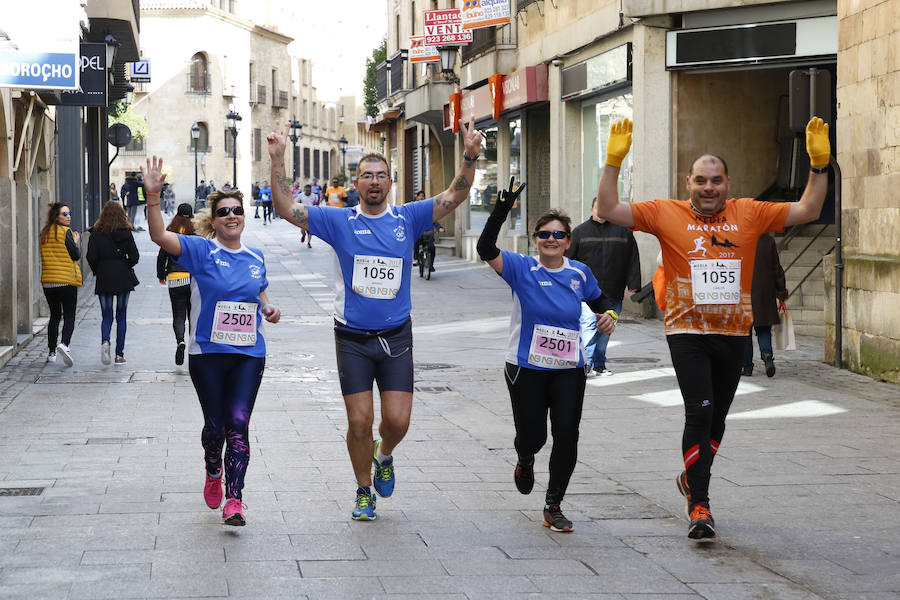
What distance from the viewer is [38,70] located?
12.7m

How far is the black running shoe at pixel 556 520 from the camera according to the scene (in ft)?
20.8

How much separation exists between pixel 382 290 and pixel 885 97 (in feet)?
25.0

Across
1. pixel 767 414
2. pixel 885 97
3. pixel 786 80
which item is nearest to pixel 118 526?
pixel 767 414

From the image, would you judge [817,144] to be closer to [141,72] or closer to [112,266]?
[112,266]

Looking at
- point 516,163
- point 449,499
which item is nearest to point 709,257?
point 449,499

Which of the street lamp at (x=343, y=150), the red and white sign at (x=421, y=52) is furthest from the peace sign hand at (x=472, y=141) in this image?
the street lamp at (x=343, y=150)

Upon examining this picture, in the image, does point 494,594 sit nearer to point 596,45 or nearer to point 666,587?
point 666,587

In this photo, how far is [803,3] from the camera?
17.2m

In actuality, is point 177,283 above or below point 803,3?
below

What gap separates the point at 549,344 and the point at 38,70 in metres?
7.87

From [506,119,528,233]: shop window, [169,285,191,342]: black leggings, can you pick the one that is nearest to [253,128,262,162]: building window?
[506,119,528,233]: shop window

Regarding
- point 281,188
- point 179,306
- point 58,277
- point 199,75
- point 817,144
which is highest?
point 199,75

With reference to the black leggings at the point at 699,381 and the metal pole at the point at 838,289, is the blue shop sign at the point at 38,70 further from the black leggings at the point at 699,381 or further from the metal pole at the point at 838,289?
the black leggings at the point at 699,381

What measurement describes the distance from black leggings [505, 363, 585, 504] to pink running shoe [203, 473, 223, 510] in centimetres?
149
